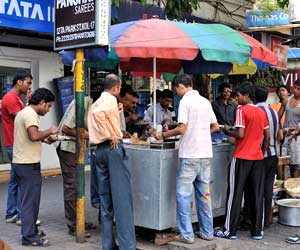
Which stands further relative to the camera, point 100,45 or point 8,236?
point 8,236

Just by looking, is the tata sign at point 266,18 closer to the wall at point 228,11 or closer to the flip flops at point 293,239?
the wall at point 228,11

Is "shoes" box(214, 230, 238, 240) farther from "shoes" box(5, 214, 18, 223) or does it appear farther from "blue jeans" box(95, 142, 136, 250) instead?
"shoes" box(5, 214, 18, 223)

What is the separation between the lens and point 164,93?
29.8 ft

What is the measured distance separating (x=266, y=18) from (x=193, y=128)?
7966 millimetres

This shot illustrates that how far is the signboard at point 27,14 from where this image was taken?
338 inches

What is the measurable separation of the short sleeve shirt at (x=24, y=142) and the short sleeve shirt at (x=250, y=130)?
94.4 inches

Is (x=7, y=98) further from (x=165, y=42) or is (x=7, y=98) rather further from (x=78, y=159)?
(x=165, y=42)

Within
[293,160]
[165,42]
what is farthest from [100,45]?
[293,160]

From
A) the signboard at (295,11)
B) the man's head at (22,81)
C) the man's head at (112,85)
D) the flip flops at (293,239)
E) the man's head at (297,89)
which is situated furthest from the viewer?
the man's head at (297,89)

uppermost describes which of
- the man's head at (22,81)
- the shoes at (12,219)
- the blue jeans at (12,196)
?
the man's head at (22,81)

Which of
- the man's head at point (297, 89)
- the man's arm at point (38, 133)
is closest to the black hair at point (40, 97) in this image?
the man's arm at point (38, 133)

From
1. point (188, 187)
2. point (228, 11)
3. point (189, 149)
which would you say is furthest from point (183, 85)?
point (228, 11)

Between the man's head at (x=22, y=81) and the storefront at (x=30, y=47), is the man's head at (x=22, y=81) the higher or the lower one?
the lower one

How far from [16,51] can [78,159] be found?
4942 millimetres
